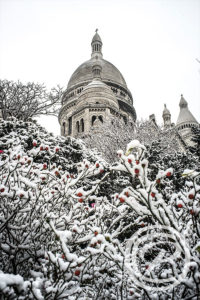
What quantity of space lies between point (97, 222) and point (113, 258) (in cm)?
160

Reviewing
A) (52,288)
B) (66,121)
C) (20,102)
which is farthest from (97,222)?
(66,121)

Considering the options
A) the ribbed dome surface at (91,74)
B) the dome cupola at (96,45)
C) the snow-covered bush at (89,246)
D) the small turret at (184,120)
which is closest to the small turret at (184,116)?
the small turret at (184,120)

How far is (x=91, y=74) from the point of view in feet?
135

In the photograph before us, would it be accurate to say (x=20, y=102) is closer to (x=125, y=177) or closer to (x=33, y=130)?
(x=33, y=130)

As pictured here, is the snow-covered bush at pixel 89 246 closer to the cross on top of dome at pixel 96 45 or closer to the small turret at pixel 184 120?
the small turret at pixel 184 120

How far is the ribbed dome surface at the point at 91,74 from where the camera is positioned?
135 feet

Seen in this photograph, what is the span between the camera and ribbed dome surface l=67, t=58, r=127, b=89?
4100 centimetres

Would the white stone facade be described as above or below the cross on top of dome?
below

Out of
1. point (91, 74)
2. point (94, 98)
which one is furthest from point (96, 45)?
point (94, 98)

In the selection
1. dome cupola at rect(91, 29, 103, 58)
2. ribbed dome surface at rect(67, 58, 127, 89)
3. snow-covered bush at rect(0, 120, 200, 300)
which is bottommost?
snow-covered bush at rect(0, 120, 200, 300)

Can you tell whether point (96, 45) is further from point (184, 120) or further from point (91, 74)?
point (184, 120)

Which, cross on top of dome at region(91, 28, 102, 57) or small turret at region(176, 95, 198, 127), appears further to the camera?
cross on top of dome at region(91, 28, 102, 57)

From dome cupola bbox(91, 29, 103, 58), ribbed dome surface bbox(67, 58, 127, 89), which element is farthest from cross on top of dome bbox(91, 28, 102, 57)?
ribbed dome surface bbox(67, 58, 127, 89)

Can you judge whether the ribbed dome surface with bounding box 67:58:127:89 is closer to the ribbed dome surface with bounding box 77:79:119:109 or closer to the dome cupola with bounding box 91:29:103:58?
the dome cupola with bounding box 91:29:103:58
